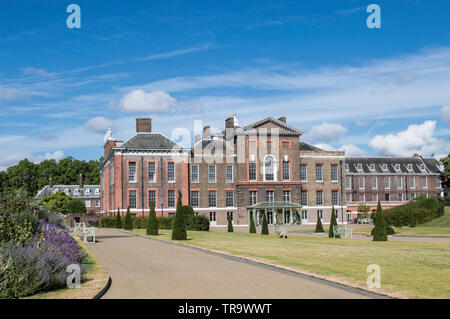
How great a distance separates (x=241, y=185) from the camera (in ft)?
214

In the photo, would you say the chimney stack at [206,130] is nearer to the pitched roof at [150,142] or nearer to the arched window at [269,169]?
the pitched roof at [150,142]

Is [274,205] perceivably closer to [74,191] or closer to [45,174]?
[74,191]

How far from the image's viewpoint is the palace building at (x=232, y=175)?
62156 mm

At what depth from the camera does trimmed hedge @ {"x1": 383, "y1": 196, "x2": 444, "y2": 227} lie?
50188mm

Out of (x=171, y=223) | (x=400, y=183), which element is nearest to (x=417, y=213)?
(x=171, y=223)

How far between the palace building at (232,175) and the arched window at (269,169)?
0.43 ft

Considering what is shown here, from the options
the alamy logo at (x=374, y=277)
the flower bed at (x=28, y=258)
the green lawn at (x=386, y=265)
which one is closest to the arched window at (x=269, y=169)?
the green lawn at (x=386, y=265)

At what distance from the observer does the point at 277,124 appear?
215 feet

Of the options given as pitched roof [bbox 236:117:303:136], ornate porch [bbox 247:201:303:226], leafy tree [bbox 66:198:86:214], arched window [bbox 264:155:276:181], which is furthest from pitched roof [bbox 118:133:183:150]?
leafy tree [bbox 66:198:86:214]

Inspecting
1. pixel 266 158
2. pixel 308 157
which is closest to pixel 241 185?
pixel 266 158

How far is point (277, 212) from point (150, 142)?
61.2 ft

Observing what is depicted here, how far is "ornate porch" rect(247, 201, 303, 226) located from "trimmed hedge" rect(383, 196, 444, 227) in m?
16.0

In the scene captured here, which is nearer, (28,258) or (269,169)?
(28,258)
